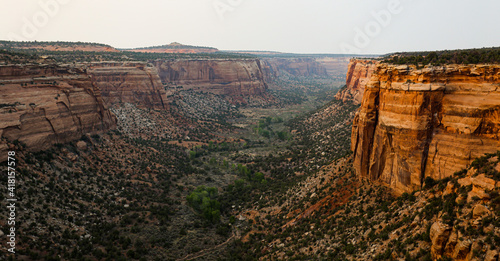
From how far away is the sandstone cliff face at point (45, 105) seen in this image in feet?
109

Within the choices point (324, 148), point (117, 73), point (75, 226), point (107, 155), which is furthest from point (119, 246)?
point (117, 73)

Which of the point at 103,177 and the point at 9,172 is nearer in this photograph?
the point at 9,172

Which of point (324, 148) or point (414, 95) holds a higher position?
point (414, 95)

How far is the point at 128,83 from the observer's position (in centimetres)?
6875

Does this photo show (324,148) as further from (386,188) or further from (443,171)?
(443,171)

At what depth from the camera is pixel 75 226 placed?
28750 millimetres

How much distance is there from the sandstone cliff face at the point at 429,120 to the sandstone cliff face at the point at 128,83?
56.1 m

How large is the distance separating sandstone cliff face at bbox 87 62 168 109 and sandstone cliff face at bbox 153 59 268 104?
110 ft

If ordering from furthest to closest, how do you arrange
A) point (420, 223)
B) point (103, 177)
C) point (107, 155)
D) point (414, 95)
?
1. point (107, 155)
2. point (103, 177)
3. point (414, 95)
4. point (420, 223)

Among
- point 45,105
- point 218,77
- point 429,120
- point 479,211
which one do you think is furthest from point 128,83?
Answer: point 479,211

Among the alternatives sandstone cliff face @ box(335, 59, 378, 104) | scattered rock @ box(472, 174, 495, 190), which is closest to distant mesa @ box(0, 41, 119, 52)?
sandstone cliff face @ box(335, 59, 378, 104)

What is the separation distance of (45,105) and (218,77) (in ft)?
287

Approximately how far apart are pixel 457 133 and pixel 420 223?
6.33 metres

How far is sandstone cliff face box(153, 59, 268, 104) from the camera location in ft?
359
